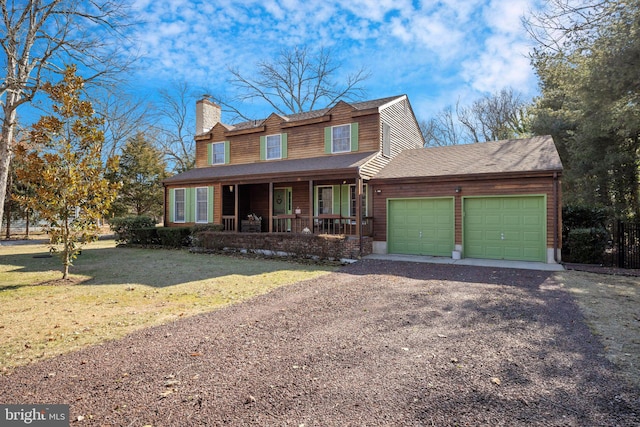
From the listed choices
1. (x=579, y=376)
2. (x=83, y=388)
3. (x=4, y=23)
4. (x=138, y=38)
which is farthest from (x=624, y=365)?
(x=4, y=23)

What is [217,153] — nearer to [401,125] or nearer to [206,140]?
[206,140]

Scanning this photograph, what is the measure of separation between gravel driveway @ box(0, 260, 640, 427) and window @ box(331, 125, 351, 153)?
10.3 m

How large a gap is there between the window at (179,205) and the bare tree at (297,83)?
46.7 feet

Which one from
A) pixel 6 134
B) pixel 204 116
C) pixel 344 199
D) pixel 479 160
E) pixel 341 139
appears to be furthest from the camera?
pixel 204 116

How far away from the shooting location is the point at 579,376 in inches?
125

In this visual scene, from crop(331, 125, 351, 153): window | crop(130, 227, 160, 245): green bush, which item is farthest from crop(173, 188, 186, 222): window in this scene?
crop(331, 125, 351, 153): window

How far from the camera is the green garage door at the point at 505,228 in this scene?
34.0ft

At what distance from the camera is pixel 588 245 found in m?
10.2

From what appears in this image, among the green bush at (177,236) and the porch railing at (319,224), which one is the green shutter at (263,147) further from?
the green bush at (177,236)

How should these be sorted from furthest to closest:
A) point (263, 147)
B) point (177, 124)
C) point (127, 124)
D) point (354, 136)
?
point (177, 124) → point (127, 124) → point (263, 147) → point (354, 136)

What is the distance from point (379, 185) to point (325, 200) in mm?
3324

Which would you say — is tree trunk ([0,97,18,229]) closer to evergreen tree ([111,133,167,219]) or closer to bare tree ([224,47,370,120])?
evergreen tree ([111,133,167,219])

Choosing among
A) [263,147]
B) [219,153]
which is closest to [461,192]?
[263,147]

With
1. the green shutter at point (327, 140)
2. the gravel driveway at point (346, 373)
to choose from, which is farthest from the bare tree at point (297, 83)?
the gravel driveway at point (346, 373)
